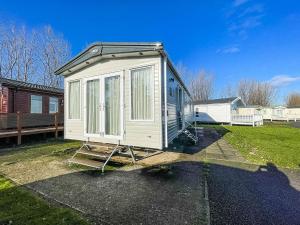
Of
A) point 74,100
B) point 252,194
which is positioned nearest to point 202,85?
point 74,100

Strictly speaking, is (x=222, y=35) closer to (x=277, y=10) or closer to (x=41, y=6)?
(x=277, y=10)

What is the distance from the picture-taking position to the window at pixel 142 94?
17.1 ft

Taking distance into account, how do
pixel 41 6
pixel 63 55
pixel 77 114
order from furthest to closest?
pixel 63 55 < pixel 41 6 < pixel 77 114

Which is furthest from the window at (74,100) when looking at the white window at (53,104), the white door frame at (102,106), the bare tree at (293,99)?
the bare tree at (293,99)

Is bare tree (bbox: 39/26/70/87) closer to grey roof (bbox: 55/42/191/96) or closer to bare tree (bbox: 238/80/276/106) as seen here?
grey roof (bbox: 55/42/191/96)

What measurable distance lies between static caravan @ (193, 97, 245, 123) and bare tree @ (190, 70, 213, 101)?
1276cm

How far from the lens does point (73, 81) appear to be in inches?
281

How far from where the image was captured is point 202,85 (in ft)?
132

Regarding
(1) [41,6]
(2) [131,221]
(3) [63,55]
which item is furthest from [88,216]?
(3) [63,55]

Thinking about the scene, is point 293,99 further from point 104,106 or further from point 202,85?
point 104,106

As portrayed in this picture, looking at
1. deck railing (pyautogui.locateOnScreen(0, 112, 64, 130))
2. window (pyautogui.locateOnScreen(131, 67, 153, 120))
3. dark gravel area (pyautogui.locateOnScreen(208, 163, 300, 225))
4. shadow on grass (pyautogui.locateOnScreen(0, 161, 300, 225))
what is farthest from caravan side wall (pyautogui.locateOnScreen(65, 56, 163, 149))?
deck railing (pyautogui.locateOnScreen(0, 112, 64, 130))

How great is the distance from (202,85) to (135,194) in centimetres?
3901

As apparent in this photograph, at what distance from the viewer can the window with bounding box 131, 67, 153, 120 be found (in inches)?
205

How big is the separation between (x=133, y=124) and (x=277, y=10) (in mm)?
12686
